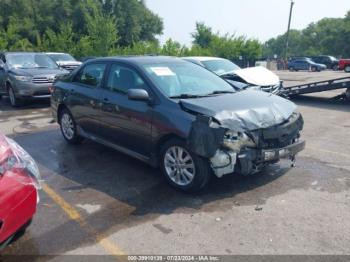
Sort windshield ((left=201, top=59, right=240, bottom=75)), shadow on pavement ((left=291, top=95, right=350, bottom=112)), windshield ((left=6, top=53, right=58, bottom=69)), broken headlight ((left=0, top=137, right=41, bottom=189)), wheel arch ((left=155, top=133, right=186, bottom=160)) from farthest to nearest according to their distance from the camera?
windshield ((left=6, top=53, right=58, bottom=69)) → shadow on pavement ((left=291, top=95, right=350, bottom=112)) → windshield ((left=201, top=59, right=240, bottom=75)) → wheel arch ((left=155, top=133, right=186, bottom=160)) → broken headlight ((left=0, top=137, right=41, bottom=189))

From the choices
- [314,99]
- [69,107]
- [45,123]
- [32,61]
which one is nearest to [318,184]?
[69,107]

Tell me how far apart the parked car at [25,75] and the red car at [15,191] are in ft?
26.5

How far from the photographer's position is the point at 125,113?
16.8 feet

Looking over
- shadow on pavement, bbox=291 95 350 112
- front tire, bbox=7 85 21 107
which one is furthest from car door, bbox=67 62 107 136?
shadow on pavement, bbox=291 95 350 112

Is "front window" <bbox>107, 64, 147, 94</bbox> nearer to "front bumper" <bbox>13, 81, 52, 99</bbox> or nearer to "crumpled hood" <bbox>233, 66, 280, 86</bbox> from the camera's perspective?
"crumpled hood" <bbox>233, 66, 280, 86</bbox>

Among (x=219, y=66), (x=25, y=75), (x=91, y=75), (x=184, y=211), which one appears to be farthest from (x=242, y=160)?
(x=25, y=75)

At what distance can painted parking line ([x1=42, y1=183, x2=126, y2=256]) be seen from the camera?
334 centimetres

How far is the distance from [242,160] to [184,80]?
161 centimetres

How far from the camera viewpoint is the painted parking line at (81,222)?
334cm

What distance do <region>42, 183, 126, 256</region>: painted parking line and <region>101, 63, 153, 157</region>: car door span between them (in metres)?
1.25

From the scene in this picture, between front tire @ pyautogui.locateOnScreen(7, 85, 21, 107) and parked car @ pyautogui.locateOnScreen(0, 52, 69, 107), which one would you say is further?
front tire @ pyautogui.locateOnScreen(7, 85, 21, 107)

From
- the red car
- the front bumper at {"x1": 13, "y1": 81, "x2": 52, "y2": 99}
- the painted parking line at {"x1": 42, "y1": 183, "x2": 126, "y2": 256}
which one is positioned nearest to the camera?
the red car

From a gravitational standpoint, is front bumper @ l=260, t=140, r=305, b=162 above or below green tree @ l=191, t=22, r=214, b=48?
below

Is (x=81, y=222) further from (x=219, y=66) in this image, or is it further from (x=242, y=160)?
(x=219, y=66)
